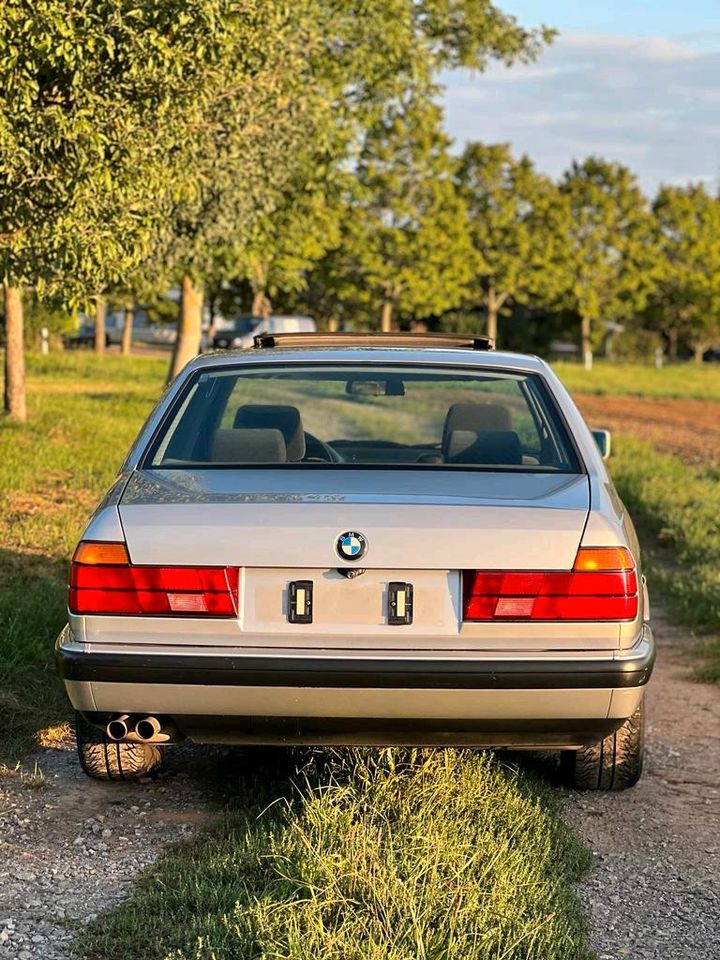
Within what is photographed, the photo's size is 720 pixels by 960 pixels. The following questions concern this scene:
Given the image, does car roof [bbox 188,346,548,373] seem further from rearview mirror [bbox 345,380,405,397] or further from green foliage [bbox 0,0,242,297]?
green foliage [bbox 0,0,242,297]

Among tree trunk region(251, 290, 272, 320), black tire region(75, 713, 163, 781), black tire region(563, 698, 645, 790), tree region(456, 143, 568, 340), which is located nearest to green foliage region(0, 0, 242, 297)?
black tire region(75, 713, 163, 781)

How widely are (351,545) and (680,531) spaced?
24.0 feet

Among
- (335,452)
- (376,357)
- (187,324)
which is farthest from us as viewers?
(187,324)

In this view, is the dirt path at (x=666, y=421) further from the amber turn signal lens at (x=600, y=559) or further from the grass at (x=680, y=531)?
the amber turn signal lens at (x=600, y=559)

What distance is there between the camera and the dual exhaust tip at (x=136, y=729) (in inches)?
162

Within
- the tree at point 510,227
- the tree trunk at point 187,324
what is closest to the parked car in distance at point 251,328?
the tree at point 510,227

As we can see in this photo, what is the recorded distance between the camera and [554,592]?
3.96 metres

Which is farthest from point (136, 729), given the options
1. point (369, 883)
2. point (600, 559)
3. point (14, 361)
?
point (14, 361)

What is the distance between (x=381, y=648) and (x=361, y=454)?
7.66 feet

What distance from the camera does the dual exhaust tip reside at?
13.5 ft

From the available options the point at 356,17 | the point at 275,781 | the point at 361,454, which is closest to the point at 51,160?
the point at 361,454

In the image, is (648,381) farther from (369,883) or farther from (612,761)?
→ (369,883)

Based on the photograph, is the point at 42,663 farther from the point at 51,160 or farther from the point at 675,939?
the point at 51,160

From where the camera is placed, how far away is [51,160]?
984 cm
